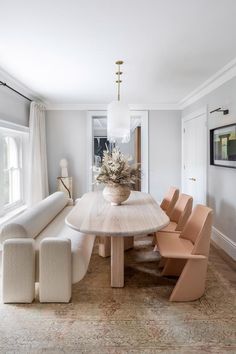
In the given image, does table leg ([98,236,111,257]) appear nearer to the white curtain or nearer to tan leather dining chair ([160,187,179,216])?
tan leather dining chair ([160,187,179,216])

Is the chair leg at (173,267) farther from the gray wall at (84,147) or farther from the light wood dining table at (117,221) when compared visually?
the gray wall at (84,147)

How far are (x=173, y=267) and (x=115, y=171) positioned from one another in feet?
3.92

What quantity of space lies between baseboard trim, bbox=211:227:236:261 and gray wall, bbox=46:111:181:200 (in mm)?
1850

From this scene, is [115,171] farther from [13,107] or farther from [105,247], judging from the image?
[13,107]

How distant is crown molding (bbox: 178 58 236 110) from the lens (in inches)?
132

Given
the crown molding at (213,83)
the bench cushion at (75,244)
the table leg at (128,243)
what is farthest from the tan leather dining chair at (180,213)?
the crown molding at (213,83)

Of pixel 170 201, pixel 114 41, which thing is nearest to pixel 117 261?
pixel 170 201

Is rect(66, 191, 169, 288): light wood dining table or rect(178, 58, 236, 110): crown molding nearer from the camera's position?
rect(66, 191, 169, 288): light wood dining table

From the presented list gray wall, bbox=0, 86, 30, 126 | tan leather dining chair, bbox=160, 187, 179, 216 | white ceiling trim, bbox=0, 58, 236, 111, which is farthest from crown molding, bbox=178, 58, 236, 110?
gray wall, bbox=0, 86, 30, 126

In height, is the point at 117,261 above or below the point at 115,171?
below

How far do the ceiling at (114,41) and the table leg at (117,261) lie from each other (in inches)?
76.0

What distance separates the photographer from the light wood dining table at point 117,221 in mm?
2174

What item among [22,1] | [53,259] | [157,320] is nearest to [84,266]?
[53,259]

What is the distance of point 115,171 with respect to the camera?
296cm
